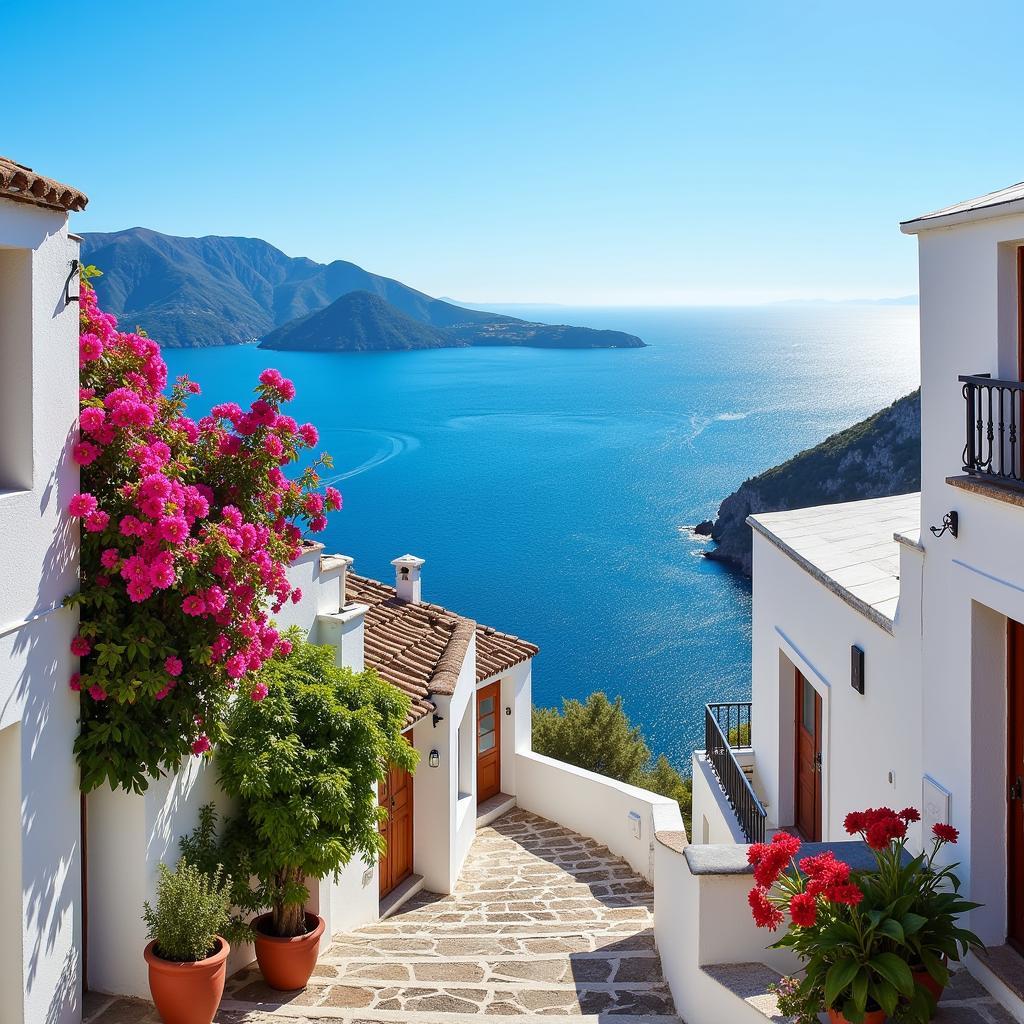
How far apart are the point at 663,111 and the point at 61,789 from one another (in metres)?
50.2

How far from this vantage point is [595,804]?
1460 centimetres

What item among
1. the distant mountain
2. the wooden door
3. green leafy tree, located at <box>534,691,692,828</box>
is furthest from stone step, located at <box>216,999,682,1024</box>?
the distant mountain

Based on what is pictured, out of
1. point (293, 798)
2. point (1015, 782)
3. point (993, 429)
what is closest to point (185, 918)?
point (293, 798)

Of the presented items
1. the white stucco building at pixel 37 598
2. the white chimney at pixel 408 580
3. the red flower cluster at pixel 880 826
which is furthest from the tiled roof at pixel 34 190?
the white chimney at pixel 408 580

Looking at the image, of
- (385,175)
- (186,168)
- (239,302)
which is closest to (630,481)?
(385,175)

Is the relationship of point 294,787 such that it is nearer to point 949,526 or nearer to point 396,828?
point 949,526

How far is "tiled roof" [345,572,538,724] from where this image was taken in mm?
11961

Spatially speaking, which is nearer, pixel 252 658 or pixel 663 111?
pixel 252 658

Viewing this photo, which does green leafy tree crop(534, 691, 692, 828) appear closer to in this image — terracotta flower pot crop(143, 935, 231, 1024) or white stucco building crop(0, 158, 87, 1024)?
terracotta flower pot crop(143, 935, 231, 1024)

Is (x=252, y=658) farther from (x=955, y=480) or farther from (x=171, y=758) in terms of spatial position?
(x=955, y=480)

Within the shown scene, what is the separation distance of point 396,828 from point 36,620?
6.98m

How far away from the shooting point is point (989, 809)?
5.88 m

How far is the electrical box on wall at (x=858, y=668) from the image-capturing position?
813cm

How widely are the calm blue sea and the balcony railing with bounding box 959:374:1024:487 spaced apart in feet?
129
